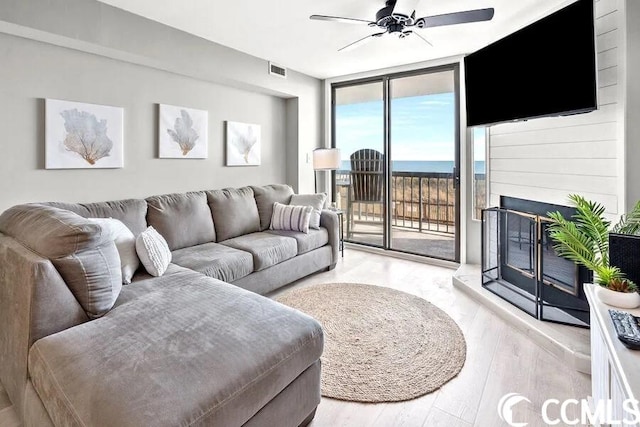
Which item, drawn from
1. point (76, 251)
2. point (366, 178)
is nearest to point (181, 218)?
point (76, 251)

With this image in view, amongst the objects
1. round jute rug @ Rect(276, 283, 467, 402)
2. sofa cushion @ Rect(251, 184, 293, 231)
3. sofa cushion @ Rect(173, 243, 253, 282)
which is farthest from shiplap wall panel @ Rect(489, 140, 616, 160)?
sofa cushion @ Rect(173, 243, 253, 282)

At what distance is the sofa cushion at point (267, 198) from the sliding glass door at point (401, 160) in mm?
1190

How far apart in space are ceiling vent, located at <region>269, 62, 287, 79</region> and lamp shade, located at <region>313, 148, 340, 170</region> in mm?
1025

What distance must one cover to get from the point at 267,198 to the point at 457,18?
2.57m

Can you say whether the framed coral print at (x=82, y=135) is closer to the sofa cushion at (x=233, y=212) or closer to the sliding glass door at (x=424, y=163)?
the sofa cushion at (x=233, y=212)

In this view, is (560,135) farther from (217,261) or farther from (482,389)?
(217,261)

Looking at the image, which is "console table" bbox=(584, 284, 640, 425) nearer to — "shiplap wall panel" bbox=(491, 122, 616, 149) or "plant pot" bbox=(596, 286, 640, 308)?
"plant pot" bbox=(596, 286, 640, 308)

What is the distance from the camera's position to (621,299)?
1.50 m

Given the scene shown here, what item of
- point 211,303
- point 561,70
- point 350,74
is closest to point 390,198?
point 350,74

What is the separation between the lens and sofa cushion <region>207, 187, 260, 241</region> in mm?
3568

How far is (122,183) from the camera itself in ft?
10.3

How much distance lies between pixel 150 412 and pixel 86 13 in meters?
2.82

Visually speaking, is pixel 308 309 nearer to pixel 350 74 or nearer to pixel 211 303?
pixel 211 303

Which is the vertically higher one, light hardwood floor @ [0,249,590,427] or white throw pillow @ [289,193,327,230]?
white throw pillow @ [289,193,327,230]
